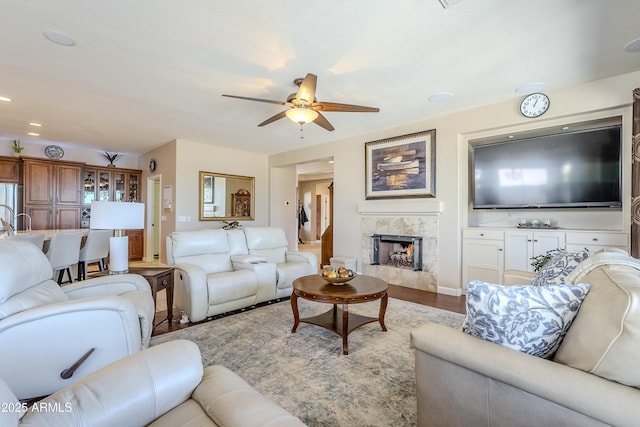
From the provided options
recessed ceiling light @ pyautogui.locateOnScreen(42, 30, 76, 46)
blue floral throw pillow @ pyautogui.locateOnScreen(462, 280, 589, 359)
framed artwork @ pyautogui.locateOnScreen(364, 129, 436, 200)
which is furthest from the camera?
framed artwork @ pyautogui.locateOnScreen(364, 129, 436, 200)

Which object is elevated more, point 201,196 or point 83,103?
point 83,103

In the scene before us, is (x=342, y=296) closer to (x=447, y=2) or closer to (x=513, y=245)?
(x=447, y=2)

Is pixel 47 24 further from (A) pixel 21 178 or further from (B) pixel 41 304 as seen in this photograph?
(A) pixel 21 178

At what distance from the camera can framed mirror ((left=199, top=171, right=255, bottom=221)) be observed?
614 cm

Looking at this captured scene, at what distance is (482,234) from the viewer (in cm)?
398

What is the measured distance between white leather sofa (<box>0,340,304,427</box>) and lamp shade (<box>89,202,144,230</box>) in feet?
5.85

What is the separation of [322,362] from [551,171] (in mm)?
3540

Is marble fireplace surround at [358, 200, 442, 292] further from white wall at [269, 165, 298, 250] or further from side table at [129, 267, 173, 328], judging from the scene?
side table at [129, 267, 173, 328]

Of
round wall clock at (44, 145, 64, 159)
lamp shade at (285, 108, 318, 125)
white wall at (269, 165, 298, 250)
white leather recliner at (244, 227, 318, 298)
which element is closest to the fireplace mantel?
white leather recliner at (244, 227, 318, 298)

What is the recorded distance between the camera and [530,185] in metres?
3.70

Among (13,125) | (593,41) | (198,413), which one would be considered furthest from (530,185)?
(13,125)

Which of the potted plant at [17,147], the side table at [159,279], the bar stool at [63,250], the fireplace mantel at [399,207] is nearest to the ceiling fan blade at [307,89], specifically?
the side table at [159,279]

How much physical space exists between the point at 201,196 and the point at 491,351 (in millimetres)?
5910

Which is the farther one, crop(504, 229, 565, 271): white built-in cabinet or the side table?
crop(504, 229, 565, 271): white built-in cabinet
